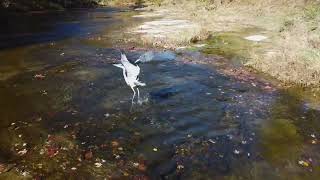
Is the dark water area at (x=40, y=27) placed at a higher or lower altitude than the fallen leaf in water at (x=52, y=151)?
higher

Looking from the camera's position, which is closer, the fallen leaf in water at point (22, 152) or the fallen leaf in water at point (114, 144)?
the fallen leaf in water at point (22, 152)

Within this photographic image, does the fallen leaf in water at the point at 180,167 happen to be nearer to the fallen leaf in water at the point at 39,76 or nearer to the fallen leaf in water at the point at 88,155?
the fallen leaf in water at the point at 88,155

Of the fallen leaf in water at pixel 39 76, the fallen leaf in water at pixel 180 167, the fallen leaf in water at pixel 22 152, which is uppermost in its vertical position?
the fallen leaf in water at pixel 39 76

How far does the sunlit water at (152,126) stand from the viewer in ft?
35.9

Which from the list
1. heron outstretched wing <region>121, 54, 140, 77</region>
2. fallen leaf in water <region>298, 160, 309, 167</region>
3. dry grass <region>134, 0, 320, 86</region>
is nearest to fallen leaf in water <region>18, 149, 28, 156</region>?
heron outstretched wing <region>121, 54, 140, 77</region>

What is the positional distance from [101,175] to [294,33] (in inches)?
921

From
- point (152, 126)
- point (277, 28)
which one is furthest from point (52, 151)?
point (277, 28)

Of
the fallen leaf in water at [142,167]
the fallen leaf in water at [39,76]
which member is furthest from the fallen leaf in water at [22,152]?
the fallen leaf in water at [39,76]

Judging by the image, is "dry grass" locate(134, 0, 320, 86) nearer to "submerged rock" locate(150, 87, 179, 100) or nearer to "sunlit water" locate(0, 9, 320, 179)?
"sunlit water" locate(0, 9, 320, 179)

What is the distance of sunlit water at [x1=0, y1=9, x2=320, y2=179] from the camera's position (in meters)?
10.9

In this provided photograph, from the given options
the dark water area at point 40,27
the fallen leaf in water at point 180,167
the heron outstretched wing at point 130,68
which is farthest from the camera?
the dark water area at point 40,27

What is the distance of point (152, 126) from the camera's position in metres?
13.8

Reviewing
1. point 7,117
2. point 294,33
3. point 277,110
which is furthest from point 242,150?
point 294,33

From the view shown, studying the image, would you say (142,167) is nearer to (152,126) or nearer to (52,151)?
(52,151)
